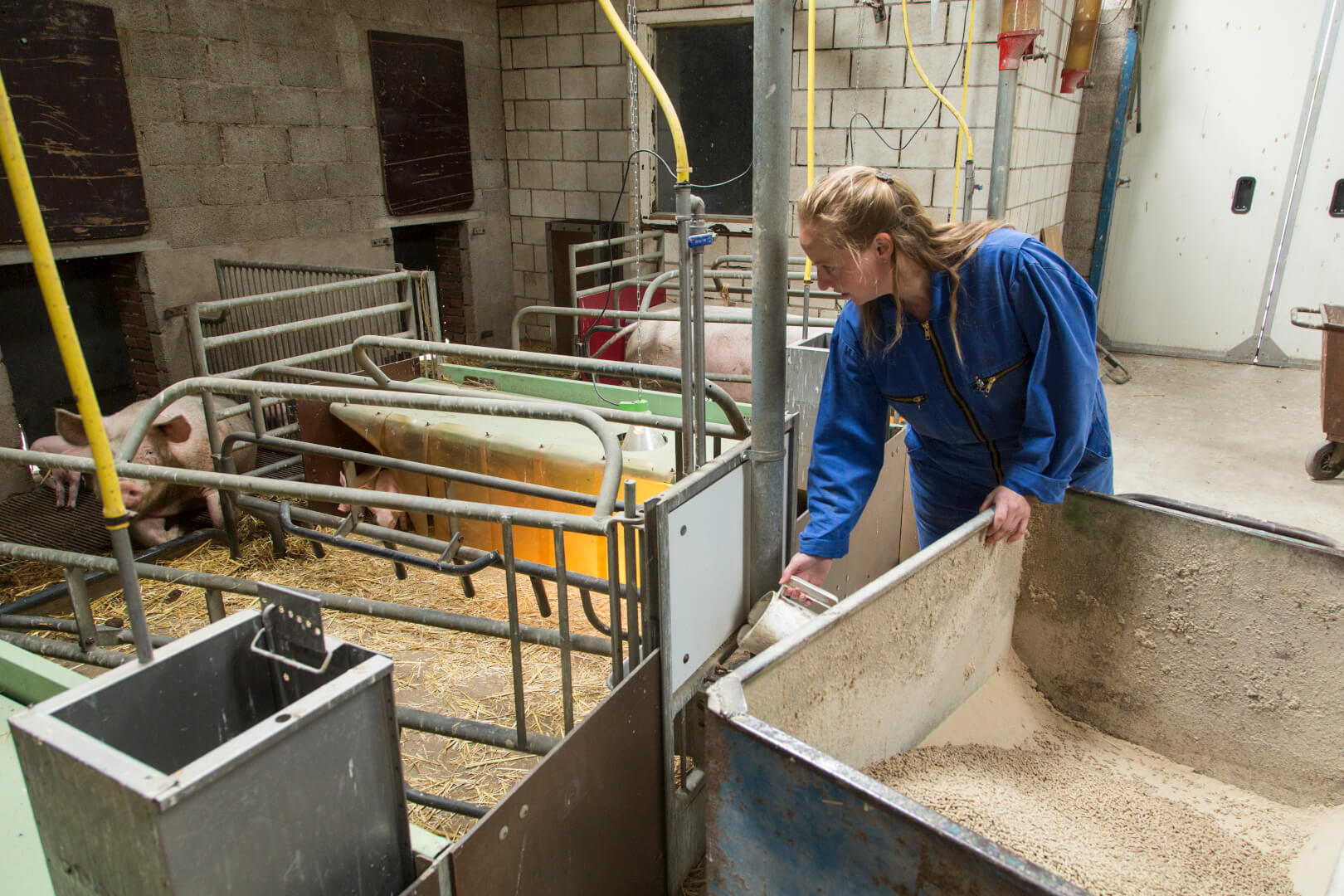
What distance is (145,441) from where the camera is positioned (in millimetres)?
3967

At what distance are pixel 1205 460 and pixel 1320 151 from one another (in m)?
3.36

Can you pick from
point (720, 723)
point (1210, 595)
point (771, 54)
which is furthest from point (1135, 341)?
point (720, 723)

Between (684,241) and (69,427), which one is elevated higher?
(684,241)

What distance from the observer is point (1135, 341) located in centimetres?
741

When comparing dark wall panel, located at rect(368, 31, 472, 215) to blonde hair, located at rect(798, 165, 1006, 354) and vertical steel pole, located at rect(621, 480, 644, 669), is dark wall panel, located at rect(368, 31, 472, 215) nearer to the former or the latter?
blonde hair, located at rect(798, 165, 1006, 354)

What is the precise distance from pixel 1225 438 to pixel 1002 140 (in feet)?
7.79

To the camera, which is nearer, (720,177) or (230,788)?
(230,788)

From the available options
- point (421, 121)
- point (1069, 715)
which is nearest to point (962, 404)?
point (1069, 715)

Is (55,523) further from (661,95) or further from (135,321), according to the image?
(661,95)

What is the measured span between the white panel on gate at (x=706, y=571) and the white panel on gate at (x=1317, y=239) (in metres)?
6.44

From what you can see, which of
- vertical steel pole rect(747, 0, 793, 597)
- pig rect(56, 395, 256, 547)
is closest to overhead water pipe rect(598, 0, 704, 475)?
vertical steel pole rect(747, 0, 793, 597)

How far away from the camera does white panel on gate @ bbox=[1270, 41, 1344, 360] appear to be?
20.4 ft

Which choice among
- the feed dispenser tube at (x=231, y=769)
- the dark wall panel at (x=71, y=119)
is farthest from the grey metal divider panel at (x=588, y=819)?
the dark wall panel at (x=71, y=119)

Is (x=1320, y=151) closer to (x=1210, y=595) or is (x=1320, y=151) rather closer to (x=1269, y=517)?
(x=1269, y=517)
